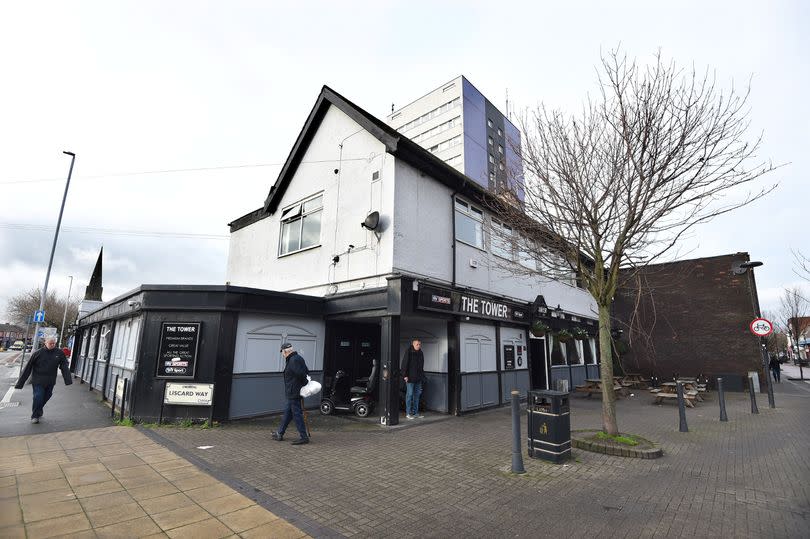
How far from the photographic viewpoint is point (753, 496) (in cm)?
484

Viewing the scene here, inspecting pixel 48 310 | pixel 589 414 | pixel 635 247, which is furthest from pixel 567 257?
pixel 48 310

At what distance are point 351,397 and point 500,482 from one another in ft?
20.0

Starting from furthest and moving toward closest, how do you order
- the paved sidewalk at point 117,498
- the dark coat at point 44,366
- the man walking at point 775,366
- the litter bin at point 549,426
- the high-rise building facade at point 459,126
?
the high-rise building facade at point 459,126, the man walking at point 775,366, the dark coat at point 44,366, the litter bin at point 549,426, the paved sidewalk at point 117,498

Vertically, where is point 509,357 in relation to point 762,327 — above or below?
below

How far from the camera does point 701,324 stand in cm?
1962

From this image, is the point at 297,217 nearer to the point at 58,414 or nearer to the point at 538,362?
the point at 58,414

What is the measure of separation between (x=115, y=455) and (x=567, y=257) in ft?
29.8

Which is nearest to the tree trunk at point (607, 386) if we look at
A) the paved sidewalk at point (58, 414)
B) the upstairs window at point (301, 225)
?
the upstairs window at point (301, 225)

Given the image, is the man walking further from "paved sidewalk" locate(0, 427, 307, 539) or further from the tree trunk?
"paved sidewalk" locate(0, 427, 307, 539)

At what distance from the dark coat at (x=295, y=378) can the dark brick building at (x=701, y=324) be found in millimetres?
16973

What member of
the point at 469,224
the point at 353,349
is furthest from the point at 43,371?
the point at 469,224

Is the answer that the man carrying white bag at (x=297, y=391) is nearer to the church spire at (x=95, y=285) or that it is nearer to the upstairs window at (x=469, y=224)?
the upstairs window at (x=469, y=224)

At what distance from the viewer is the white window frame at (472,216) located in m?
12.1

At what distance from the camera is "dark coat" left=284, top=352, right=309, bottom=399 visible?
23.5 feet
